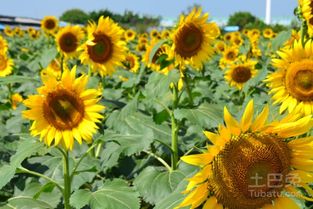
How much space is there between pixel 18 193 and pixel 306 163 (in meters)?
2.14

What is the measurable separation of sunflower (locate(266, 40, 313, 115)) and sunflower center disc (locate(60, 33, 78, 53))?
283cm

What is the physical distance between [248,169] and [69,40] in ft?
13.5

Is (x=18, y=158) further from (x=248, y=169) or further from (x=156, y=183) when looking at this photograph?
(x=248, y=169)

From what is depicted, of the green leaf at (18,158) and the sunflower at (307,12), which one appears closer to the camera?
the green leaf at (18,158)

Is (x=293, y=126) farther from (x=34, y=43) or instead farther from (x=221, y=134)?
(x=34, y=43)

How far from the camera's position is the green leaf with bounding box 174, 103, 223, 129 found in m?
3.32

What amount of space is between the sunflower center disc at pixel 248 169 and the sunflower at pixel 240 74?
4.70 meters

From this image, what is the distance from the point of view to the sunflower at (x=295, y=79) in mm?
3133

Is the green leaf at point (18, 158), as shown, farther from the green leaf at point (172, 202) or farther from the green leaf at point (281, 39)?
the green leaf at point (281, 39)

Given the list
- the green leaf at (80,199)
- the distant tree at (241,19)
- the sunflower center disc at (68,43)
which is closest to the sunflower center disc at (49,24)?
the sunflower center disc at (68,43)

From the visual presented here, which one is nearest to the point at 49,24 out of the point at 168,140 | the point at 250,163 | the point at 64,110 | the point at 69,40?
the point at 69,40

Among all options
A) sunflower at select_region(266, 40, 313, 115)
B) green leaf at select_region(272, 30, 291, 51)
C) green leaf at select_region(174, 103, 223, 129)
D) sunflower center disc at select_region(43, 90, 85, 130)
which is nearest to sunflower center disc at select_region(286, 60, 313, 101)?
sunflower at select_region(266, 40, 313, 115)

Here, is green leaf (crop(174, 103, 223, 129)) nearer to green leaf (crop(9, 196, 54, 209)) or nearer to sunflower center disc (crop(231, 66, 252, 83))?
green leaf (crop(9, 196, 54, 209))

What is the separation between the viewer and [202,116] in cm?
336
